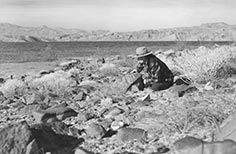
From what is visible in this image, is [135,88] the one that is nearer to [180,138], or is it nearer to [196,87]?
[196,87]

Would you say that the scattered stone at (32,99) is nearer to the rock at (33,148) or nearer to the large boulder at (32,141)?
the large boulder at (32,141)

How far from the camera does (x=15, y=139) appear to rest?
5734 mm

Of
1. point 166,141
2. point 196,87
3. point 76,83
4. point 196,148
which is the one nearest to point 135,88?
point 196,87

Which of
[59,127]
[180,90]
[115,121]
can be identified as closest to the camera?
[59,127]

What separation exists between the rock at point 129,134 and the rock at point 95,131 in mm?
296

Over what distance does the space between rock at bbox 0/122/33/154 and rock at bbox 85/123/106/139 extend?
109 cm

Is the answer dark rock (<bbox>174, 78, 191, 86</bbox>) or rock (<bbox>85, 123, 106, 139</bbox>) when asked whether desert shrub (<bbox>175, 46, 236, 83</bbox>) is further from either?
rock (<bbox>85, 123, 106, 139</bbox>)

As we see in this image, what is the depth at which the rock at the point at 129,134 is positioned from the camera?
20.3ft

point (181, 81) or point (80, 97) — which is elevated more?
point (181, 81)

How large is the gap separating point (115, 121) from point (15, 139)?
1.98m

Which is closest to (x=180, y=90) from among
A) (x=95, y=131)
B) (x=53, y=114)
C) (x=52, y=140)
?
(x=53, y=114)

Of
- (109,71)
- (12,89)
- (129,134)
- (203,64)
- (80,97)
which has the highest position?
(203,64)

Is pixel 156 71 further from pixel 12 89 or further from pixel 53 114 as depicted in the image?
pixel 12 89

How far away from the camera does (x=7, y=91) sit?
37.3ft
